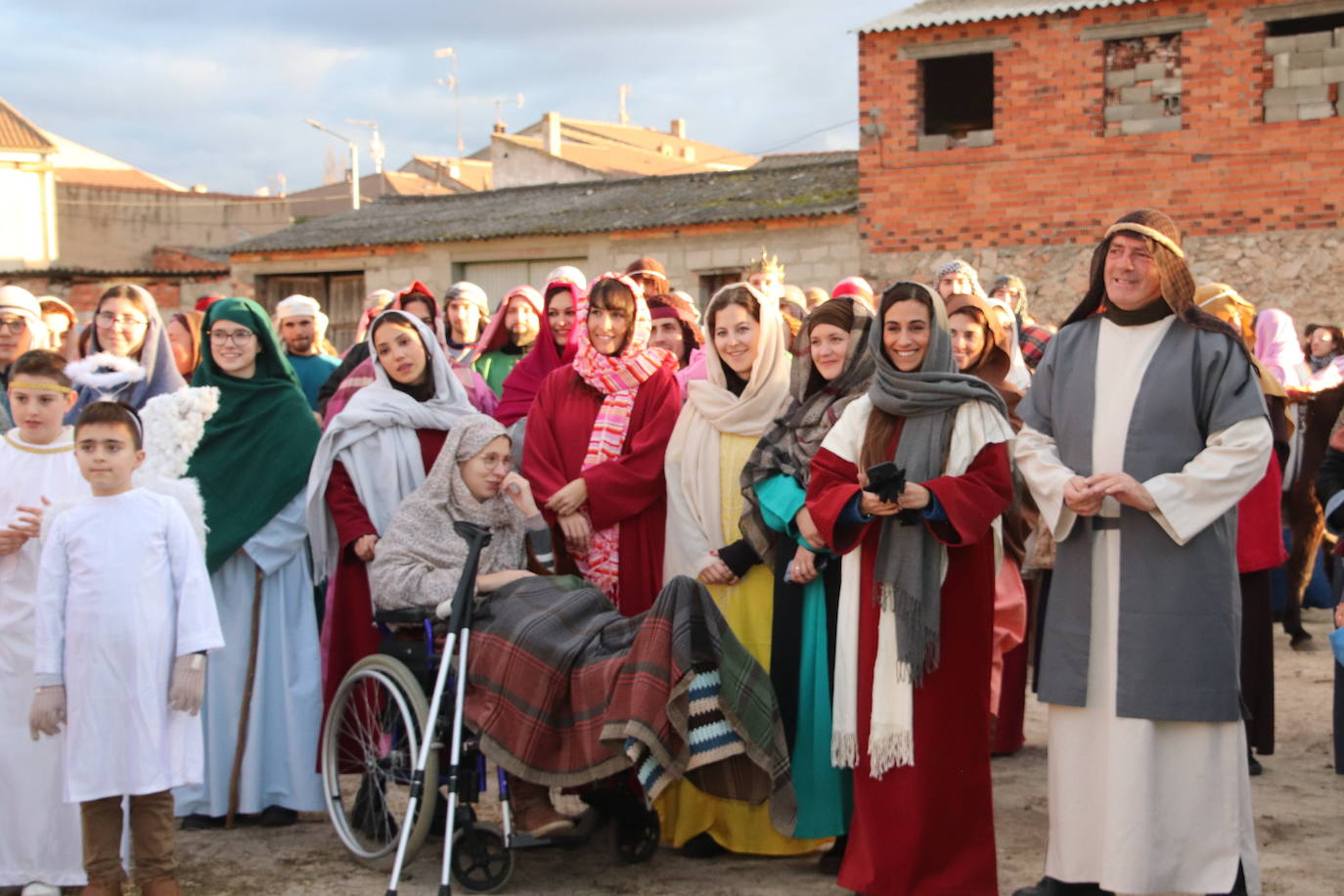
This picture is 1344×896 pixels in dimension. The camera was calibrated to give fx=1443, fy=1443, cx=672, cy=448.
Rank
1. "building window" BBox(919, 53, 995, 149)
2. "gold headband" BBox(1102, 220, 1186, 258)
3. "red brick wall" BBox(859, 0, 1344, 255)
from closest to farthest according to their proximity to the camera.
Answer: "gold headband" BBox(1102, 220, 1186, 258) < "red brick wall" BBox(859, 0, 1344, 255) < "building window" BBox(919, 53, 995, 149)

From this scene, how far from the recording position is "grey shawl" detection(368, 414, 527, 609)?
475 cm

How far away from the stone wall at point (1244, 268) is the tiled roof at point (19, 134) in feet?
86.8

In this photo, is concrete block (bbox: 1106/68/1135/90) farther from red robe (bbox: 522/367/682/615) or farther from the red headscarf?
red robe (bbox: 522/367/682/615)

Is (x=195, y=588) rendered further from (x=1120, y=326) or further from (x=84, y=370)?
(x=1120, y=326)

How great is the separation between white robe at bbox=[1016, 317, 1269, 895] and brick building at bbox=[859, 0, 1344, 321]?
11543 mm

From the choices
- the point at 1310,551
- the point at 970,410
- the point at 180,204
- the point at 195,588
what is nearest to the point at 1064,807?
the point at 970,410

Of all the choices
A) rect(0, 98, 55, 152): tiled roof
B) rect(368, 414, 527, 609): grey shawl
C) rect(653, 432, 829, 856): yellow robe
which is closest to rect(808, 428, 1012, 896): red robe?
rect(653, 432, 829, 856): yellow robe

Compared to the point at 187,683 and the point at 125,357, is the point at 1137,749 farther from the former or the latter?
the point at 125,357

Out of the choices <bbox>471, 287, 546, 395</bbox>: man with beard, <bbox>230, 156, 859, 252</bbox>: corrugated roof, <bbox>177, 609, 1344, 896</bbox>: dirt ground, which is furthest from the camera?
<bbox>230, 156, 859, 252</bbox>: corrugated roof

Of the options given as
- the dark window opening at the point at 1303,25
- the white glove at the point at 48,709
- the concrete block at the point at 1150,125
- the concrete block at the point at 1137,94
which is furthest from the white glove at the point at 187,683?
the dark window opening at the point at 1303,25

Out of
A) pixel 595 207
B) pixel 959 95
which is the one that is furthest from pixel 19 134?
pixel 959 95

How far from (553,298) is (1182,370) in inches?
128

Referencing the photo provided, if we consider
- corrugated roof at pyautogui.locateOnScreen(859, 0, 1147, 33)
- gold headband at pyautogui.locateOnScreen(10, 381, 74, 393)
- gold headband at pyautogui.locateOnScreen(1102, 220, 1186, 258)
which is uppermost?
corrugated roof at pyautogui.locateOnScreen(859, 0, 1147, 33)

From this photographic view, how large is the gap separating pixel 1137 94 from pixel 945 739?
41.2 ft
